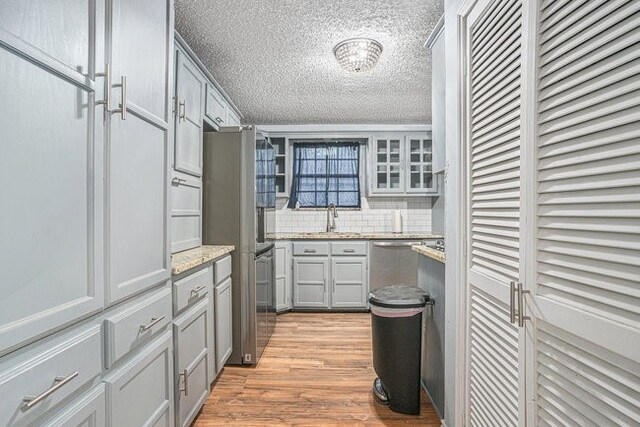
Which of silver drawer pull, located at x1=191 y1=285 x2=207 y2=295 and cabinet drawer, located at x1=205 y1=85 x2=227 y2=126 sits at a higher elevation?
cabinet drawer, located at x1=205 y1=85 x2=227 y2=126

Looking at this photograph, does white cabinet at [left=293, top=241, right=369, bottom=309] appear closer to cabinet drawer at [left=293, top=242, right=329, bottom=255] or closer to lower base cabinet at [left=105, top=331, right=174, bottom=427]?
cabinet drawer at [left=293, top=242, right=329, bottom=255]

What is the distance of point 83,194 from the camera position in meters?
0.89

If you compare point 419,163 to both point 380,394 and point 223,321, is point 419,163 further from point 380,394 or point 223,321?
point 223,321

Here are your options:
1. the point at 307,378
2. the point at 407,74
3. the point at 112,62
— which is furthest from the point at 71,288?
the point at 407,74

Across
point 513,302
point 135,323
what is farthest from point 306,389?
point 513,302

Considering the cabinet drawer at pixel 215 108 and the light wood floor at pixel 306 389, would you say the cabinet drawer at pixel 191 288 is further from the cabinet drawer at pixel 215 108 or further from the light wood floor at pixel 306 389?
the cabinet drawer at pixel 215 108

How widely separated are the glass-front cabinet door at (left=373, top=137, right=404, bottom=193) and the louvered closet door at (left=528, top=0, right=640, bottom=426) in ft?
11.0

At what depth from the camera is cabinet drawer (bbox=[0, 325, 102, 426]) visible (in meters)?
0.68

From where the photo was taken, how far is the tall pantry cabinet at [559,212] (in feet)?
2.16

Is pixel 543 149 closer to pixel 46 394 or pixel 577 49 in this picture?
pixel 577 49

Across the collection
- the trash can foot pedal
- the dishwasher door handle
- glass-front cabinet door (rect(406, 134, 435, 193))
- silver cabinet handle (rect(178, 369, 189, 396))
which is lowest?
the trash can foot pedal

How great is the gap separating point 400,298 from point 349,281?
2009 mm

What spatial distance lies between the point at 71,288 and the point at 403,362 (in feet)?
5.30

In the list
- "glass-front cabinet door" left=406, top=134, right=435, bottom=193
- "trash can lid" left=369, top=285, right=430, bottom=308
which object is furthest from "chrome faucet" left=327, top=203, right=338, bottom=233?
"trash can lid" left=369, top=285, right=430, bottom=308
